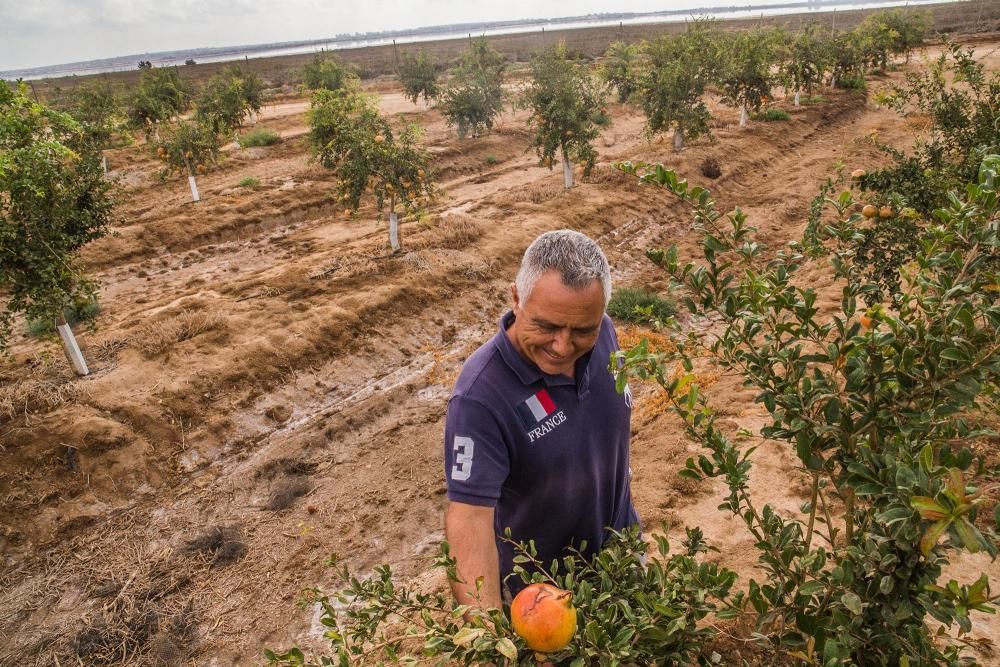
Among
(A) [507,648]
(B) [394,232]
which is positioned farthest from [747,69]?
(A) [507,648]

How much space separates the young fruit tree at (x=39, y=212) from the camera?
19.8 feet

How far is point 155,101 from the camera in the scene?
18438mm

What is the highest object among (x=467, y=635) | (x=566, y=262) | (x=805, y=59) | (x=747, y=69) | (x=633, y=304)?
(x=805, y=59)

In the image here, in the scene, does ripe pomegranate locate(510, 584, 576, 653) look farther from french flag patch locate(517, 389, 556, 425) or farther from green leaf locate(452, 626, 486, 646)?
french flag patch locate(517, 389, 556, 425)

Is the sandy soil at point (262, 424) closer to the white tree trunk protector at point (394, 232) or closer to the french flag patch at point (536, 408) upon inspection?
the white tree trunk protector at point (394, 232)

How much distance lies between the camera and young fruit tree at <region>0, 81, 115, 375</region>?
238 inches

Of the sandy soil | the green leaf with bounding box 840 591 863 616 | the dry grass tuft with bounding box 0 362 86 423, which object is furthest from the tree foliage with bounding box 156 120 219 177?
the green leaf with bounding box 840 591 863 616

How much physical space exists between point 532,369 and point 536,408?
14 cm

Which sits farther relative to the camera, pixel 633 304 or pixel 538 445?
pixel 633 304

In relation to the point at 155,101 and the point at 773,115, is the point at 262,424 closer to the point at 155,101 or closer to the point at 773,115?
the point at 155,101

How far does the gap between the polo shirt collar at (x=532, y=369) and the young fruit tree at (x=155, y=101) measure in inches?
763

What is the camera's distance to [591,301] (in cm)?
194

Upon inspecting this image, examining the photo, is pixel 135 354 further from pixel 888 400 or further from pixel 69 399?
pixel 888 400

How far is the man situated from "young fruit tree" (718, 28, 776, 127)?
1625cm
